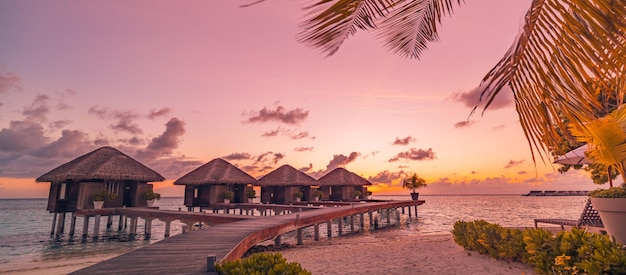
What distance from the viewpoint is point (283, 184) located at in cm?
2634

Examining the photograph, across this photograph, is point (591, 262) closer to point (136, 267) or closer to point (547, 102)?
point (547, 102)

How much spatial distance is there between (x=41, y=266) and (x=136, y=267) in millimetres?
9775

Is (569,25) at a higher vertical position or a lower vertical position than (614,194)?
higher

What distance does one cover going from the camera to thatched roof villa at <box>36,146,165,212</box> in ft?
59.1

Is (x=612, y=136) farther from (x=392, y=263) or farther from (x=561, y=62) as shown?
(x=392, y=263)

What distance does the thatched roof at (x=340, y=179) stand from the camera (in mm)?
30453

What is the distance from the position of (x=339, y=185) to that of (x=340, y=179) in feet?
2.06

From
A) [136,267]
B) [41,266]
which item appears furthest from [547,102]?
[41,266]

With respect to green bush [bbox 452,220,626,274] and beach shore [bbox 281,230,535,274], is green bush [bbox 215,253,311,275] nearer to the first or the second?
green bush [bbox 452,220,626,274]

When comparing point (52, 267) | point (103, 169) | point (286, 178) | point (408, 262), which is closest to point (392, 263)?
point (408, 262)

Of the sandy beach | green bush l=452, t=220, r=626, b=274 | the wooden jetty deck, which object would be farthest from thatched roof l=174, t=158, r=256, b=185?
green bush l=452, t=220, r=626, b=274

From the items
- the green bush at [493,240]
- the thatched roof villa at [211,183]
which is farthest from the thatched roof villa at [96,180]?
the green bush at [493,240]

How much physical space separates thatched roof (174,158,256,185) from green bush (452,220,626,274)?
18420 mm

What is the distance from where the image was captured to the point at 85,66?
1166 centimetres
